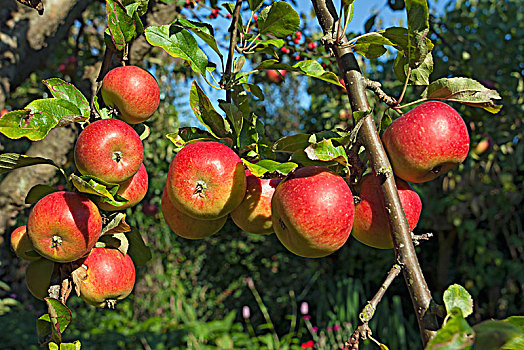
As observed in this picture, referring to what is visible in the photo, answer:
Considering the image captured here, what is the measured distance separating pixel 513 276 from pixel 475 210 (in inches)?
22.9

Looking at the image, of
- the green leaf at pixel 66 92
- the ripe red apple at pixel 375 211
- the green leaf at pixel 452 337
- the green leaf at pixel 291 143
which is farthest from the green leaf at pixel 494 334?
the green leaf at pixel 66 92

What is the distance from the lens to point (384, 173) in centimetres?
56

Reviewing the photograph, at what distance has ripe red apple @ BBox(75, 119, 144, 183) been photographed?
2.06 ft

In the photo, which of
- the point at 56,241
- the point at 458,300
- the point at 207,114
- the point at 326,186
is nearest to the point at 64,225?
the point at 56,241

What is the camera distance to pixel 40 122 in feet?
2.06

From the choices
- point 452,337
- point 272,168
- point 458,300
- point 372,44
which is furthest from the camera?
point 372,44

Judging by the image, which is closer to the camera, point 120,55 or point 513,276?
point 120,55

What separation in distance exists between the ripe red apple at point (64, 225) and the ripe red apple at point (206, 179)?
0.40 feet

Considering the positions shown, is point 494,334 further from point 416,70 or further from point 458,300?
point 416,70

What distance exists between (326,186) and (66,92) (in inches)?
15.6

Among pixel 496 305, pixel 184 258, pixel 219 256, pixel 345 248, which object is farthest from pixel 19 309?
pixel 496 305

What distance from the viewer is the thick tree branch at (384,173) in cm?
49

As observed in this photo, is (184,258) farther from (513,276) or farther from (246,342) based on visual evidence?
(513,276)

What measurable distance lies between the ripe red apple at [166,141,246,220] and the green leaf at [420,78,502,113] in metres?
0.30
